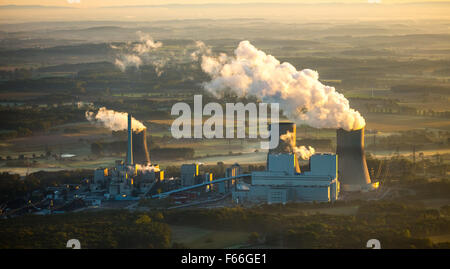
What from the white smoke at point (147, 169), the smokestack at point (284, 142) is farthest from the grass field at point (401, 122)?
the white smoke at point (147, 169)

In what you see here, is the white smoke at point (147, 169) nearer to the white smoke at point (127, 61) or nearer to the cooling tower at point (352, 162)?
the cooling tower at point (352, 162)

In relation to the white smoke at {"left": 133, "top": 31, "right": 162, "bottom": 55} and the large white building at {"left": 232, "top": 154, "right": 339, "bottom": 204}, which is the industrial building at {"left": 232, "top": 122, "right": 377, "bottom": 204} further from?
the white smoke at {"left": 133, "top": 31, "right": 162, "bottom": 55}

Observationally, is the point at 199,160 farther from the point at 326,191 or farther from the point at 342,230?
the point at 342,230

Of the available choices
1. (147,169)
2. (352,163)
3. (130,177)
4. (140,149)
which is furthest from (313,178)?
(140,149)

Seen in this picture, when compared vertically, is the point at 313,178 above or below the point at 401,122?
above

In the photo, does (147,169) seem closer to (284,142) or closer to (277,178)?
(284,142)

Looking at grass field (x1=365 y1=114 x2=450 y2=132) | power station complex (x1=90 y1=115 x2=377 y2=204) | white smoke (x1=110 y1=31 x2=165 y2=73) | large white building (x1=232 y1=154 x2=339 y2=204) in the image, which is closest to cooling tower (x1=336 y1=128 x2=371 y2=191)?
power station complex (x1=90 y1=115 x2=377 y2=204)

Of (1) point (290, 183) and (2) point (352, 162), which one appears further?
(2) point (352, 162)
